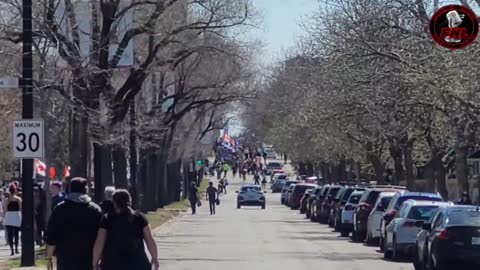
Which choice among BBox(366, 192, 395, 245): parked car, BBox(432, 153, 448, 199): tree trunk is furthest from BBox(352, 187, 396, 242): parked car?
BBox(432, 153, 448, 199): tree trunk

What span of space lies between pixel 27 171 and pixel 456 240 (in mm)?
8441

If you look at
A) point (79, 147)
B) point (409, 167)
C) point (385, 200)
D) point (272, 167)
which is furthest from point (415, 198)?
point (272, 167)

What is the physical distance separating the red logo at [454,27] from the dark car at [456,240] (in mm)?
4144

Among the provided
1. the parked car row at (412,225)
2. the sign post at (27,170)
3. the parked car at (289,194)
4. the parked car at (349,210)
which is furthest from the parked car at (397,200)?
the parked car at (289,194)

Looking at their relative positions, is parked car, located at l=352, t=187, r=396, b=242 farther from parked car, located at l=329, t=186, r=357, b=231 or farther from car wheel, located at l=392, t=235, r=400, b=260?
car wheel, located at l=392, t=235, r=400, b=260

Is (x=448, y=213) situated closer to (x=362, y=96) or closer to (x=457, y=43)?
(x=457, y=43)

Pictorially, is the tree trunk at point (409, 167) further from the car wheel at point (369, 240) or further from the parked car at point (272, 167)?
the parked car at point (272, 167)

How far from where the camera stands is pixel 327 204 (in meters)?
52.0

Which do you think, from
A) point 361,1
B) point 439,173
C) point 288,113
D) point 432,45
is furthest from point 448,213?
point 288,113

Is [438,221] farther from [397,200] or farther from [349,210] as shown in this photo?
[349,210]

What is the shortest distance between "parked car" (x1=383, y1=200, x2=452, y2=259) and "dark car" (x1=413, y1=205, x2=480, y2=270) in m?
4.80

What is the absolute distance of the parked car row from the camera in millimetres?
22000

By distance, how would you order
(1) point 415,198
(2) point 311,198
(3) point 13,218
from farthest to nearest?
(2) point 311,198, (1) point 415,198, (3) point 13,218

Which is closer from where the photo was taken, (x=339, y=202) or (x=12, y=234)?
(x=12, y=234)
